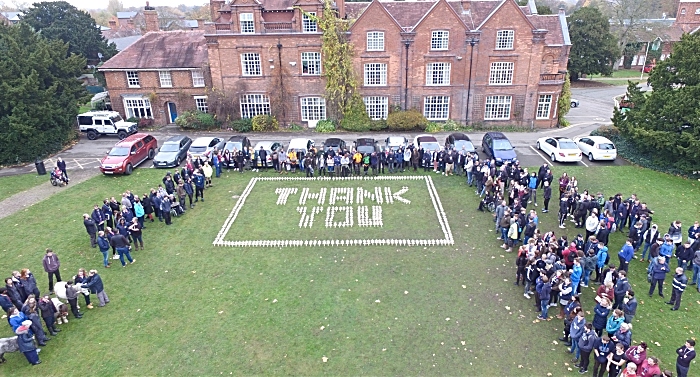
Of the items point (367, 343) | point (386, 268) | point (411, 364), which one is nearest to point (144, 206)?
point (386, 268)

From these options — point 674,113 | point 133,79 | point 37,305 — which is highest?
point 133,79

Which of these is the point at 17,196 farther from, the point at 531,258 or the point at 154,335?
the point at 531,258

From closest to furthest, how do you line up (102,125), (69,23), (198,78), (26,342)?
(26,342) → (102,125) → (198,78) → (69,23)

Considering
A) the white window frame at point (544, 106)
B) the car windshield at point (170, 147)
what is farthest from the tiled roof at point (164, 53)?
the white window frame at point (544, 106)

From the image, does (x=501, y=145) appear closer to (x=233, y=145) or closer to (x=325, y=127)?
(x=325, y=127)

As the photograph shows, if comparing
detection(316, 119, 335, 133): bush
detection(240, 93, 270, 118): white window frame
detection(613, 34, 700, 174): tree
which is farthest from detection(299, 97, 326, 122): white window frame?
detection(613, 34, 700, 174): tree

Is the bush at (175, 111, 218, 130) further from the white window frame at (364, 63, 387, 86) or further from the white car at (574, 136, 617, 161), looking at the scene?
the white car at (574, 136, 617, 161)

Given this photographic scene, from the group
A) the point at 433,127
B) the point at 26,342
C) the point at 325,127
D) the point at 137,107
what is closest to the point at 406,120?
the point at 433,127
